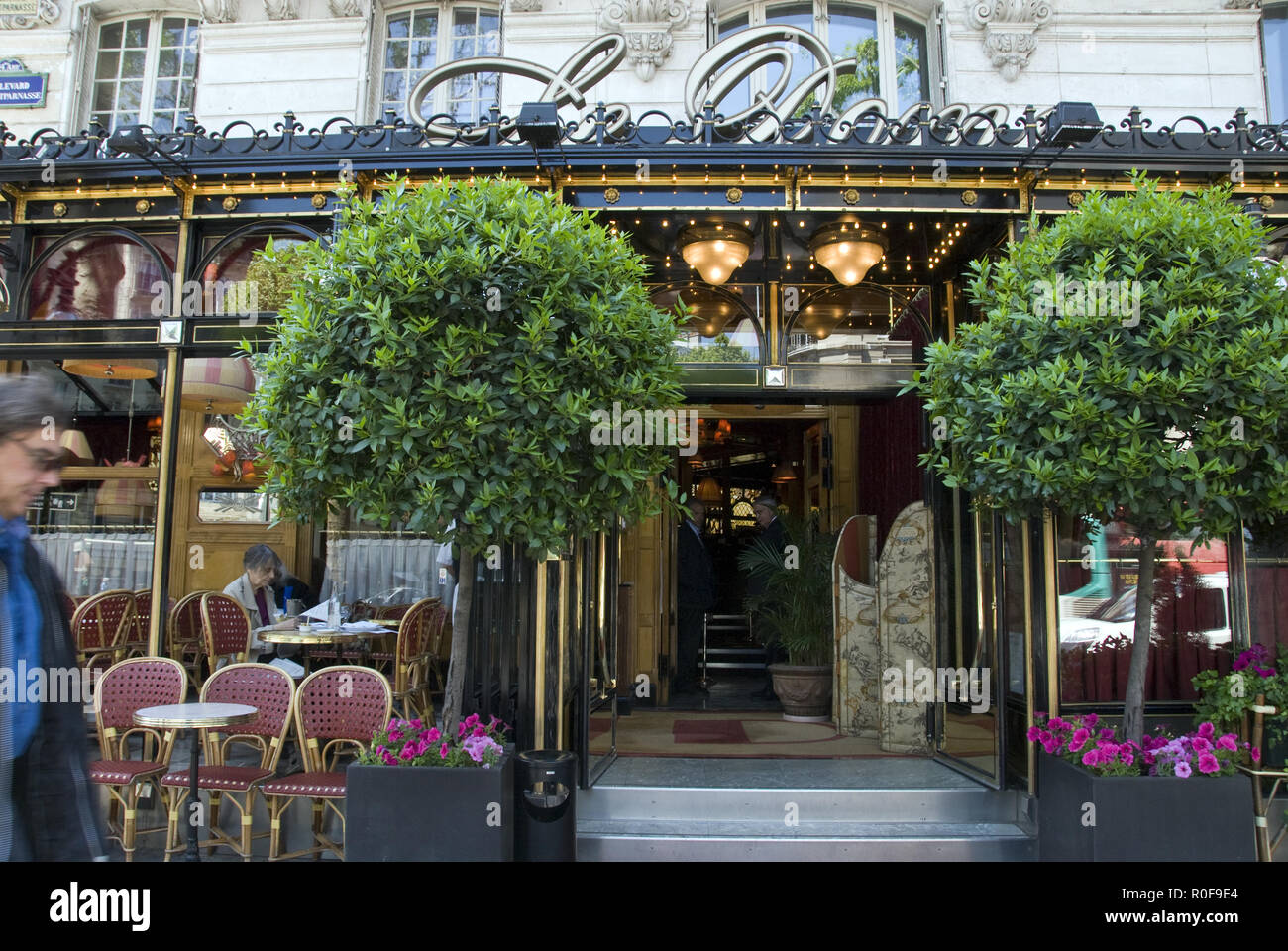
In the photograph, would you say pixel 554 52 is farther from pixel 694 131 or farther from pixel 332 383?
pixel 332 383

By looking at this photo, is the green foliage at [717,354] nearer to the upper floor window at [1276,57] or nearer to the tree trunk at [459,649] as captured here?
the tree trunk at [459,649]

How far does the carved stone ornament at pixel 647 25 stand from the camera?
8.21 metres

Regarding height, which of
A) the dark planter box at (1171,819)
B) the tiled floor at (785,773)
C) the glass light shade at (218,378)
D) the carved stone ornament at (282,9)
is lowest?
the tiled floor at (785,773)

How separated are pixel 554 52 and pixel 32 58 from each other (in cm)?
536

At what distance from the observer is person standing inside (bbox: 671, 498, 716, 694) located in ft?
30.5

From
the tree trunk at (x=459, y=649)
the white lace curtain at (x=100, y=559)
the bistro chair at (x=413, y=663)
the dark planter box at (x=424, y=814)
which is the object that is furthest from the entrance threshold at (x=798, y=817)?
the white lace curtain at (x=100, y=559)

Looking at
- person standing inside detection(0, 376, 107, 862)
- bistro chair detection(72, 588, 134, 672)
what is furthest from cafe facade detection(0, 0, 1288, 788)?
person standing inside detection(0, 376, 107, 862)

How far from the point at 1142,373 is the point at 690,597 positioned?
18.4 ft

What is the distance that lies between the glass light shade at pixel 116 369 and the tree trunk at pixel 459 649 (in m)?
6.62

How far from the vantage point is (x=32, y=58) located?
8953 mm

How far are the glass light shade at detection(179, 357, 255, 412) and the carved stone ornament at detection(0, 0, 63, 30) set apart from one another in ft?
12.2
